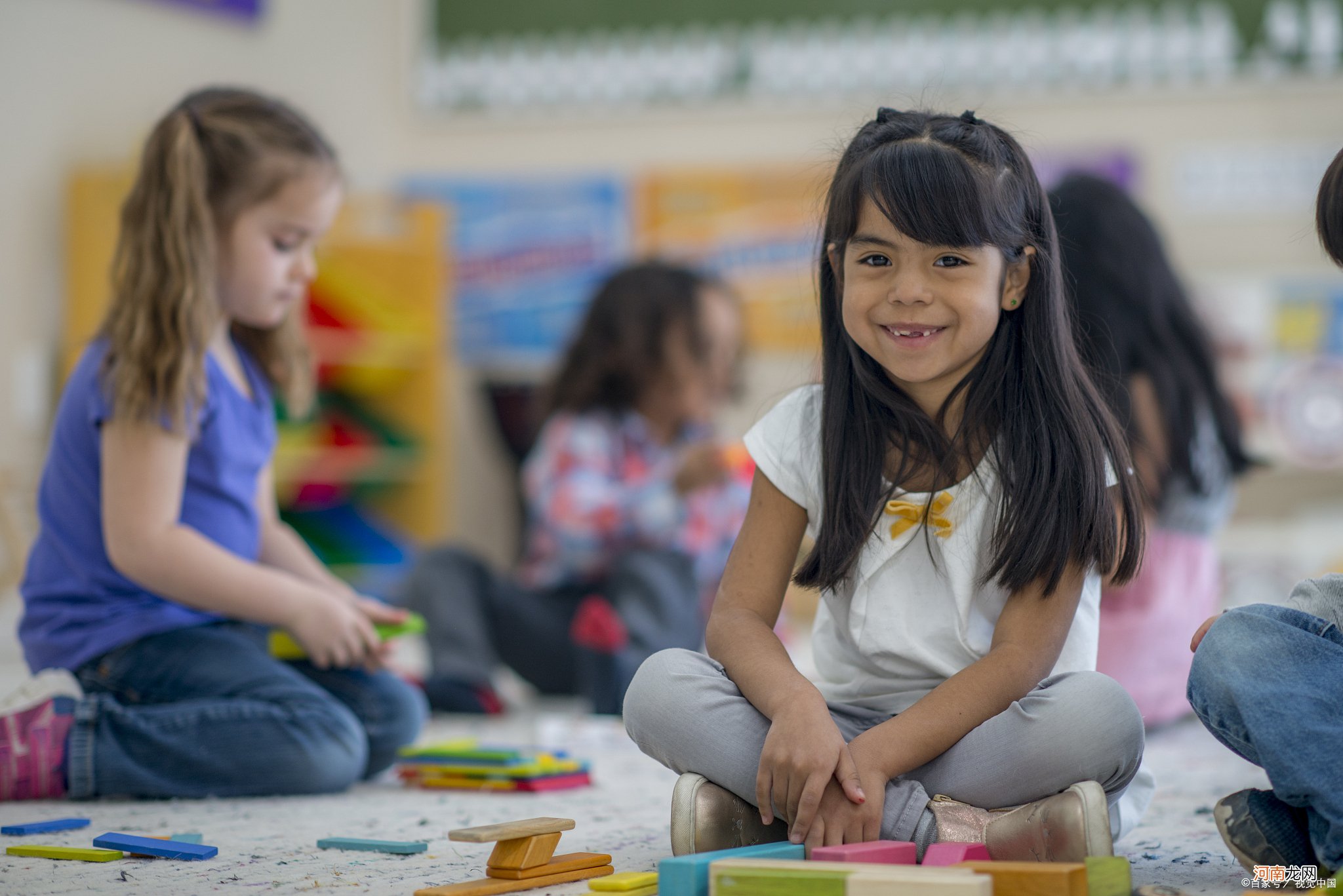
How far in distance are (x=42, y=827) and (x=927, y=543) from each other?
683mm

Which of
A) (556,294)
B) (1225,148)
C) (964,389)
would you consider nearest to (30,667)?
(964,389)

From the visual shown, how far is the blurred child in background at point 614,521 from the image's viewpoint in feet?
6.17

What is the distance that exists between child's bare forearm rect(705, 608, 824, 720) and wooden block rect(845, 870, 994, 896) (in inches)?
7.7

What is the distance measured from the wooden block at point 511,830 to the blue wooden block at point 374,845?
12cm

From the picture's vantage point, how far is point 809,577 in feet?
3.24

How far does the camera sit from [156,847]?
929 mm

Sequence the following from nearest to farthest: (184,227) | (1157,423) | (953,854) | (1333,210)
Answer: (953,854), (1333,210), (184,227), (1157,423)

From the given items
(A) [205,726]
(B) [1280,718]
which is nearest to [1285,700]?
(B) [1280,718]

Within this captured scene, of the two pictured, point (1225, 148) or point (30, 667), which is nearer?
point (30, 667)

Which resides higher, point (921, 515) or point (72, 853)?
point (921, 515)

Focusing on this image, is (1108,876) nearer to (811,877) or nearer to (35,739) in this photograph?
(811,877)

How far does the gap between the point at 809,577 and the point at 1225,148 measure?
2.41 metres

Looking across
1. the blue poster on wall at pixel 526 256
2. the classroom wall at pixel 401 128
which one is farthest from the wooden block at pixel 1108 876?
the blue poster on wall at pixel 526 256

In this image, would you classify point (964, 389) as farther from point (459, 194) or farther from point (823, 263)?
point (459, 194)
